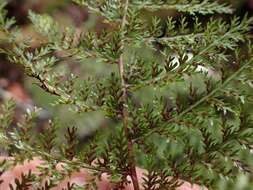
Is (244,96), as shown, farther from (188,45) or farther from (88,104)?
(88,104)

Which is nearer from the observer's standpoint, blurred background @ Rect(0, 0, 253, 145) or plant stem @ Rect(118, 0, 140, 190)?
plant stem @ Rect(118, 0, 140, 190)

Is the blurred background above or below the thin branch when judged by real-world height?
below

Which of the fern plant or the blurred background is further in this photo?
the blurred background

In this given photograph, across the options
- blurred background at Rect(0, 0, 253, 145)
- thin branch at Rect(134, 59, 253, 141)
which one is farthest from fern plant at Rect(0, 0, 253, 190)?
blurred background at Rect(0, 0, 253, 145)

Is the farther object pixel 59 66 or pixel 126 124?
pixel 59 66

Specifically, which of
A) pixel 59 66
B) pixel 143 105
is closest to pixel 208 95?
pixel 143 105

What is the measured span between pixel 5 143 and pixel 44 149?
95mm

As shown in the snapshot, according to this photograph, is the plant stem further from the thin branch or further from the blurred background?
the blurred background

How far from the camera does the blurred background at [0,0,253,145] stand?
4586 mm

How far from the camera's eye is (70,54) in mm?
1430

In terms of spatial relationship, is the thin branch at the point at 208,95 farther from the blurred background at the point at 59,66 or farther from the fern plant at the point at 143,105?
the blurred background at the point at 59,66

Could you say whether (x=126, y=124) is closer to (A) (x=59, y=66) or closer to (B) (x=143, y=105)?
(B) (x=143, y=105)

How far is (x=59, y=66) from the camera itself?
4.78 metres

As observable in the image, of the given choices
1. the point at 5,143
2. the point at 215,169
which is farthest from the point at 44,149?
the point at 215,169
